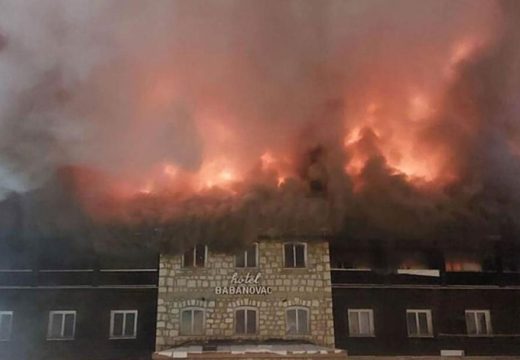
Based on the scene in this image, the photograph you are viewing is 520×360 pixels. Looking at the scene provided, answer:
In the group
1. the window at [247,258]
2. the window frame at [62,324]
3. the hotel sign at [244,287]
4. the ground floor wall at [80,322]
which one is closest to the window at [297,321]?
the hotel sign at [244,287]

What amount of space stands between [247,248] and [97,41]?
165 inches

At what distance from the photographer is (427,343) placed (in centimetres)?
1009

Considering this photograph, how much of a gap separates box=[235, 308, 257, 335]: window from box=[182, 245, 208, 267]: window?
105cm

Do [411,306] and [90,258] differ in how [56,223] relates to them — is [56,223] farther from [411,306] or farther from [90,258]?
[411,306]

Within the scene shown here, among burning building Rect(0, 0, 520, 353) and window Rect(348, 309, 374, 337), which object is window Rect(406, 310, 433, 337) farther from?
window Rect(348, 309, 374, 337)

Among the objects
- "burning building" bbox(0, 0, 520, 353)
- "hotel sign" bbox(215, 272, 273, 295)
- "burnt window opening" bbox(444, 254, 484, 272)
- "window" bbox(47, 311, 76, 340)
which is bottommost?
"window" bbox(47, 311, 76, 340)

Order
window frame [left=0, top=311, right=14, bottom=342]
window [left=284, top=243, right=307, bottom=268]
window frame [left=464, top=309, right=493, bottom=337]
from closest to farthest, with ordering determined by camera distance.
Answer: window frame [left=0, top=311, right=14, bottom=342], window [left=284, top=243, right=307, bottom=268], window frame [left=464, top=309, right=493, bottom=337]

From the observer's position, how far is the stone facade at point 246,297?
9781mm

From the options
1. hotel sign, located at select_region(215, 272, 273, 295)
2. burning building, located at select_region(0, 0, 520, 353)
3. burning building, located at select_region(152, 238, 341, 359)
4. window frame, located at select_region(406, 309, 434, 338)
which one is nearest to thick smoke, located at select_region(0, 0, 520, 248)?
burning building, located at select_region(0, 0, 520, 353)

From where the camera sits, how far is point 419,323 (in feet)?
33.3

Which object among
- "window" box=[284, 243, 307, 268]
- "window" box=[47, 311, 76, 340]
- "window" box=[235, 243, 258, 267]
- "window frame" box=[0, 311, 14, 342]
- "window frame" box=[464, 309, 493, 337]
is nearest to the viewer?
"window frame" box=[0, 311, 14, 342]

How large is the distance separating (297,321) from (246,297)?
969 mm

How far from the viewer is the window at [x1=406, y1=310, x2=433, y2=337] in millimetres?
10125

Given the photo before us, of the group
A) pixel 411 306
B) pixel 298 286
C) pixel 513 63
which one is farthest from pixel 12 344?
pixel 513 63
